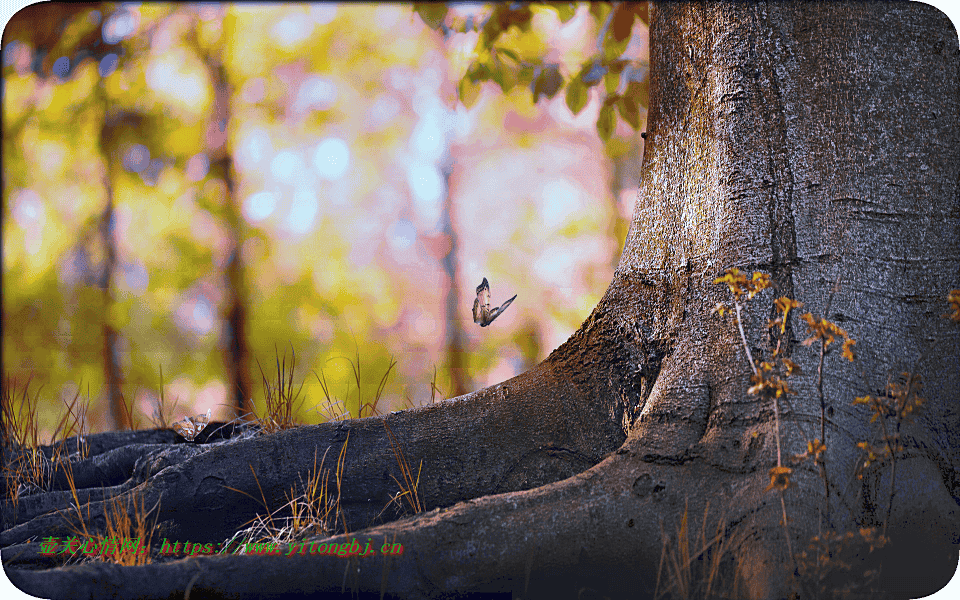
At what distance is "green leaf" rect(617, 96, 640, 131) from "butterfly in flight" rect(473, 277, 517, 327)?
3.95 ft

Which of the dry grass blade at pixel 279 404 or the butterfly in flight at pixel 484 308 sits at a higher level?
the butterfly in flight at pixel 484 308

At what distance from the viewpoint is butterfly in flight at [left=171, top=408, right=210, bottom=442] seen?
104 inches

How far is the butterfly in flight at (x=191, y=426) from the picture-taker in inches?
104

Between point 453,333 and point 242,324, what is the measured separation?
10.5 ft

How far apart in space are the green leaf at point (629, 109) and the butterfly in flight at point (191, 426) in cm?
253

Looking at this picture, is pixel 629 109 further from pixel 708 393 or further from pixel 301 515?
pixel 301 515

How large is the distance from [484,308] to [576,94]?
117cm

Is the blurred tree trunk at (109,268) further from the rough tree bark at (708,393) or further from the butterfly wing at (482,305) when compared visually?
the butterfly wing at (482,305)

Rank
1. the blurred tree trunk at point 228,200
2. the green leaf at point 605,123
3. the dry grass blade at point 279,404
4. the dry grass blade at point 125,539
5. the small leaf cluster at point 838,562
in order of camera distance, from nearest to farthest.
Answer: the small leaf cluster at point 838,562 → the dry grass blade at point 125,539 → the dry grass blade at point 279,404 → the green leaf at point 605,123 → the blurred tree trunk at point 228,200

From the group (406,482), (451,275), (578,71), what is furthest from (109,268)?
(406,482)

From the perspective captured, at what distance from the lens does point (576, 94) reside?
2594 mm

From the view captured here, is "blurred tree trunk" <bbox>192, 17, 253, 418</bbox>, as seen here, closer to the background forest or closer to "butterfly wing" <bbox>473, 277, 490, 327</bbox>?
the background forest

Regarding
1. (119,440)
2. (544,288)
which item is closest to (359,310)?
(544,288)

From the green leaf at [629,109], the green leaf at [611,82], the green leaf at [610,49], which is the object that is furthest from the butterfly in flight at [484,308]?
the green leaf at [610,49]
